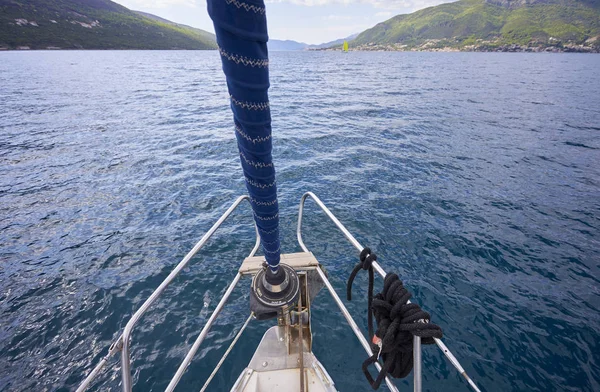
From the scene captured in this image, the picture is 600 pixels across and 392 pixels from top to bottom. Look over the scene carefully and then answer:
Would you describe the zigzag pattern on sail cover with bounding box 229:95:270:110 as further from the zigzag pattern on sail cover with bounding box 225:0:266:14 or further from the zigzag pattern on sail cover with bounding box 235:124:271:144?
the zigzag pattern on sail cover with bounding box 225:0:266:14

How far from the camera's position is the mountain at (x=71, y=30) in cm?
11071

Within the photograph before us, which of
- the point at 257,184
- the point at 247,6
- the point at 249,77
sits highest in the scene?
the point at 247,6

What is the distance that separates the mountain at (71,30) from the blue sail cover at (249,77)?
15123 cm

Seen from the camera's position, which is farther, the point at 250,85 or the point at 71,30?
the point at 71,30

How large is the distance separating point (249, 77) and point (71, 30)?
628 feet

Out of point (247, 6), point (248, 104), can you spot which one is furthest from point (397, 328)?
point (247, 6)

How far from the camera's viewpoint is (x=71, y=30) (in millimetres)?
133625

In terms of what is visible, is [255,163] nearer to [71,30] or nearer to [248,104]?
[248,104]

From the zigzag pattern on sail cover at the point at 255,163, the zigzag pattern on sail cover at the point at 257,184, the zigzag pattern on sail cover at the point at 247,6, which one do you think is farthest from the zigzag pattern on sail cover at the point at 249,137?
the zigzag pattern on sail cover at the point at 247,6

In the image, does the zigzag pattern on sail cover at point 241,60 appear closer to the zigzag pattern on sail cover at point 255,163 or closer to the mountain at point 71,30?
the zigzag pattern on sail cover at point 255,163

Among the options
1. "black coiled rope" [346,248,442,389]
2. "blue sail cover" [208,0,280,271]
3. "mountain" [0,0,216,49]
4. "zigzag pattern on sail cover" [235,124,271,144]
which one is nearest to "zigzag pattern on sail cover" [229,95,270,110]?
"blue sail cover" [208,0,280,271]

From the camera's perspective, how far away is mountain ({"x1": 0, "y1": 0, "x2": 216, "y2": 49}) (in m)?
111

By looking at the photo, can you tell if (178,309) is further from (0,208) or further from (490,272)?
(0,208)

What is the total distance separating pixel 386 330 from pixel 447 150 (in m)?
14.9
